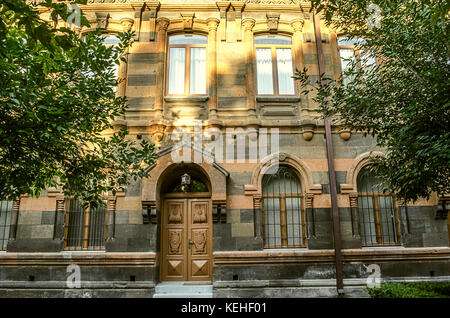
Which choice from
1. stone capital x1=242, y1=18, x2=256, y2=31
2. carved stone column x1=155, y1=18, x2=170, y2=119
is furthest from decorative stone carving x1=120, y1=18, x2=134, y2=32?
stone capital x1=242, y1=18, x2=256, y2=31

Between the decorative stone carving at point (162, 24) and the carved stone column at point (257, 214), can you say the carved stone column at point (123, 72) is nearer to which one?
the decorative stone carving at point (162, 24)

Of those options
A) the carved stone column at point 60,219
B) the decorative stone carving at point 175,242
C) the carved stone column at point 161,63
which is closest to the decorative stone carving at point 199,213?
the decorative stone carving at point 175,242

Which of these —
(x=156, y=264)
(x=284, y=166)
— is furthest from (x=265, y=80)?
(x=156, y=264)

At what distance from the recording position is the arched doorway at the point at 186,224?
918cm

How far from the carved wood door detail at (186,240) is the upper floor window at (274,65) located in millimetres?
4288

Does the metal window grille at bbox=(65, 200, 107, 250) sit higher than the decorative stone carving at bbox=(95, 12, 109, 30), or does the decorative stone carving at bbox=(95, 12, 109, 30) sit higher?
the decorative stone carving at bbox=(95, 12, 109, 30)

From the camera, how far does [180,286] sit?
881 centimetres

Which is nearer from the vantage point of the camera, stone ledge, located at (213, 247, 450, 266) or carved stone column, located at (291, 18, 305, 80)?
stone ledge, located at (213, 247, 450, 266)

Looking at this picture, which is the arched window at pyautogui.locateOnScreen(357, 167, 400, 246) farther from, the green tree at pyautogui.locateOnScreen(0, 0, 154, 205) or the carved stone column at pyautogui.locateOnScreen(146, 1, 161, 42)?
the carved stone column at pyautogui.locateOnScreen(146, 1, 161, 42)

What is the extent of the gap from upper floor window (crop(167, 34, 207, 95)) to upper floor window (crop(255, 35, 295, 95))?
188cm

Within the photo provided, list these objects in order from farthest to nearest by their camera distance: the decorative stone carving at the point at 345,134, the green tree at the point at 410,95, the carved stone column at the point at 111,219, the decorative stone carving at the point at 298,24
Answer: the decorative stone carving at the point at 298,24, the decorative stone carving at the point at 345,134, the carved stone column at the point at 111,219, the green tree at the point at 410,95

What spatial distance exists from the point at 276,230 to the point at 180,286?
316 cm

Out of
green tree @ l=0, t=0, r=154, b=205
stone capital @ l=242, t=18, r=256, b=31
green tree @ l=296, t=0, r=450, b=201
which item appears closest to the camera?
green tree @ l=0, t=0, r=154, b=205

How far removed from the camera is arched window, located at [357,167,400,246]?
9.34 metres
